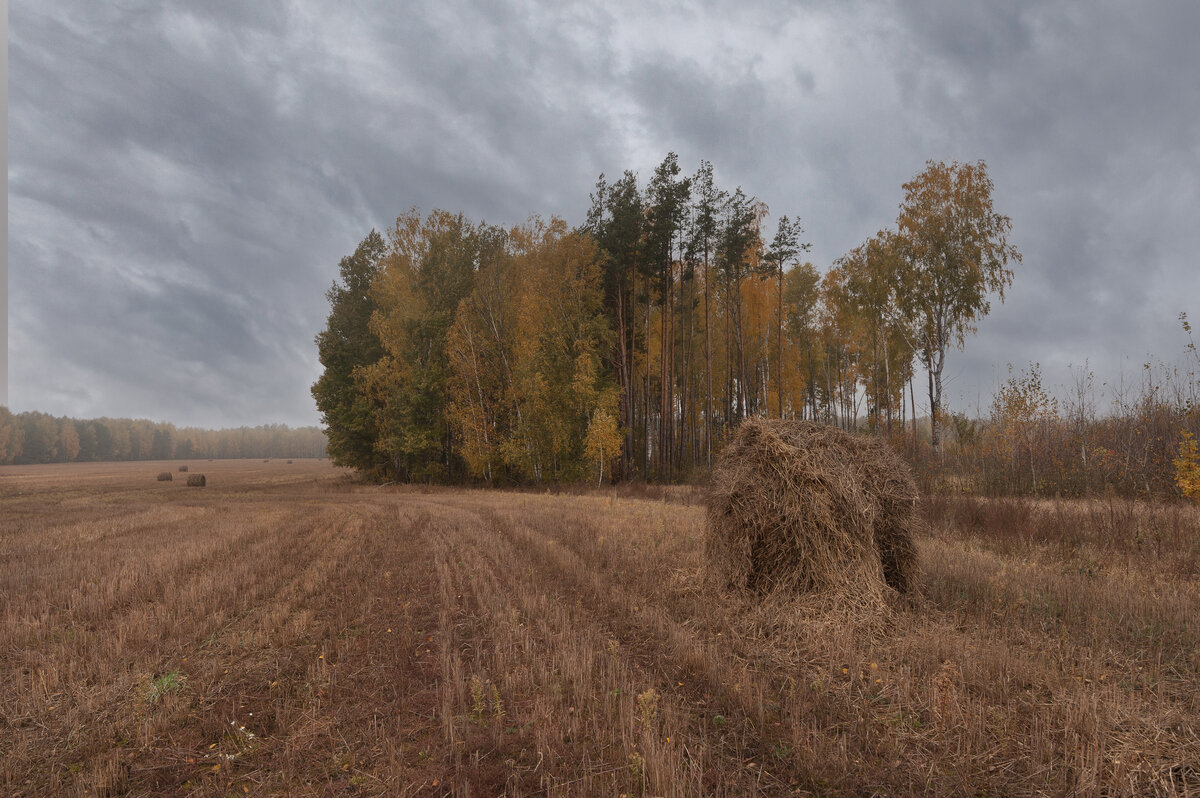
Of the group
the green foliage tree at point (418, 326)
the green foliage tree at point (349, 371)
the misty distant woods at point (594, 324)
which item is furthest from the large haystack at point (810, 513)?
the green foliage tree at point (349, 371)

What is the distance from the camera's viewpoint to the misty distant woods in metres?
22.9

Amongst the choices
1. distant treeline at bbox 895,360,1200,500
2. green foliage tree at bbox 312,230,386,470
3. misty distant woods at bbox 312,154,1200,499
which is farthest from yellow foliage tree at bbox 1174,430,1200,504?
green foliage tree at bbox 312,230,386,470

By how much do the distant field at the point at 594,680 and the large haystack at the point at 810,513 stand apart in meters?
0.51

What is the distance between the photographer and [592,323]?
25.8m

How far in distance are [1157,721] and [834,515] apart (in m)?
2.88

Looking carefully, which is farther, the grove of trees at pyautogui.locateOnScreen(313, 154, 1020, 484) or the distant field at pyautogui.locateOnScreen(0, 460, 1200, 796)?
the grove of trees at pyautogui.locateOnScreen(313, 154, 1020, 484)

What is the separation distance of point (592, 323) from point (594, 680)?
2233 cm

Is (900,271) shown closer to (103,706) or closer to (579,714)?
(579,714)

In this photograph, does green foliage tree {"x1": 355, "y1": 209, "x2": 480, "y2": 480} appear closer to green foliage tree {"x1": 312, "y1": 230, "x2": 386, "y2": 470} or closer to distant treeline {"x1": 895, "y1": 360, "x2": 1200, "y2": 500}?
green foliage tree {"x1": 312, "y1": 230, "x2": 386, "y2": 470}

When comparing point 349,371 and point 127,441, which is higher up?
point 349,371

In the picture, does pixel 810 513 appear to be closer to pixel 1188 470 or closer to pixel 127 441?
pixel 1188 470

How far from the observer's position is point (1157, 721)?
3434mm

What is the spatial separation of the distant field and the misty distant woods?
52.8ft

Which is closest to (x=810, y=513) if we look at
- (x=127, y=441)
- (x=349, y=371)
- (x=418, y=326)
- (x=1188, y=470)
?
(x=1188, y=470)
